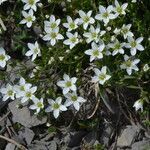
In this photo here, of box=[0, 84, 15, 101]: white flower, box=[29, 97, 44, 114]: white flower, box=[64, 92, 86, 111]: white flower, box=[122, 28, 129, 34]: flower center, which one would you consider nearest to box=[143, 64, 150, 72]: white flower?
box=[122, 28, 129, 34]: flower center

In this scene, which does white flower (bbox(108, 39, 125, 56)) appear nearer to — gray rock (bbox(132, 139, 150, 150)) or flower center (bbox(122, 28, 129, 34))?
flower center (bbox(122, 28, 129, 34))

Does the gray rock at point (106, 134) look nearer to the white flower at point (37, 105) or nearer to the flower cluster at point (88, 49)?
the flower cluster at point (88, 49)

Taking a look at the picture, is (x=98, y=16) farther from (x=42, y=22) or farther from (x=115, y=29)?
(x=42, y=22)

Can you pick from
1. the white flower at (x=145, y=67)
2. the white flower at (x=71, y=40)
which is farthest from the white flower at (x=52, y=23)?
the white flower at (x=145, y=67)

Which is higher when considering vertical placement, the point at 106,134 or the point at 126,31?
the point at 126,31

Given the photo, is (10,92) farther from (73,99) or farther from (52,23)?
(52,23)

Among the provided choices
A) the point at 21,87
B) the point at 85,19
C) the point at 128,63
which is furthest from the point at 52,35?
the point at 128,63

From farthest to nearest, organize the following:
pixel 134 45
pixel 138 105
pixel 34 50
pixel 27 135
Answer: pixel 27 135 → pixel 34 50 → pixel 134 45 → pixel 138 105
